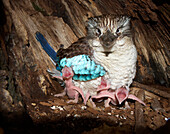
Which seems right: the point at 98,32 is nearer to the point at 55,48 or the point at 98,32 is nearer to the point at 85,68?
the point at 85,68

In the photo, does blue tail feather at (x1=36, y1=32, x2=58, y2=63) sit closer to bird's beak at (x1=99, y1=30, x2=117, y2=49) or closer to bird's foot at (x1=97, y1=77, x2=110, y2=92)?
bird's foot at (x1=97, y1=77, x2=110, y2=92)

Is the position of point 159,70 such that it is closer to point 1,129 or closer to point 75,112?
point 75,112

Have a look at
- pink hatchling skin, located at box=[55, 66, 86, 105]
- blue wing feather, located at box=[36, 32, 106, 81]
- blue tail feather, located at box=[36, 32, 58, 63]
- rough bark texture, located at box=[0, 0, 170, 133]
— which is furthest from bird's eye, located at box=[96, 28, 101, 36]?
blue tail feather, located at box=[36, 32, 58, 63]

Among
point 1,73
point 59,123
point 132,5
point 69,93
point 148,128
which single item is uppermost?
point 132,5

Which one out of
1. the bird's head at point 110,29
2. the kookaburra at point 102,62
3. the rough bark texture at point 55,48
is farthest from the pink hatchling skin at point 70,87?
the bird's head at point 110,29

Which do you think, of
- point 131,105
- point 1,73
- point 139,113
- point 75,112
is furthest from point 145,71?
point 1,73

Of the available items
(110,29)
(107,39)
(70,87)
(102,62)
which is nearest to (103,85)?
(102,62)

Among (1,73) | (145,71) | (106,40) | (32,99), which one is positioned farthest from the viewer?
(145,71)
